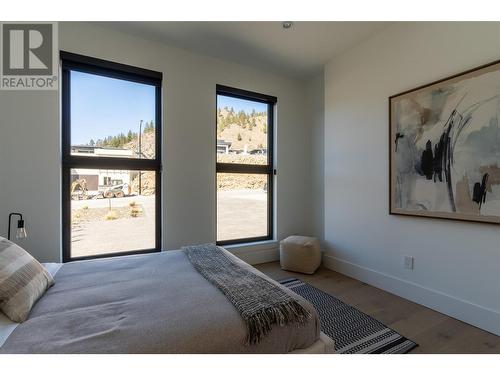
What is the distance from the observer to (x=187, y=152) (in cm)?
284

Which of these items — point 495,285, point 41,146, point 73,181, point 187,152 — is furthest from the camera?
point 187,152

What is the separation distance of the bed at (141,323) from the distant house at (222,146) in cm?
196

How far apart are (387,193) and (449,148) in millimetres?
681

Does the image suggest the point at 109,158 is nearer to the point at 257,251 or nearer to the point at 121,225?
the point at 121,225

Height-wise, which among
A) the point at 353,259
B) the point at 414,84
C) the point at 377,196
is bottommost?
the point at 353,259

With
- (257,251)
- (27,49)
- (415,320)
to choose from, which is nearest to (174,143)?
(27,49)

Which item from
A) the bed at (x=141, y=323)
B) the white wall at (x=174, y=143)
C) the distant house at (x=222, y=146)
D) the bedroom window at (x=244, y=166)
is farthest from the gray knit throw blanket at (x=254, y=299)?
the distant house at (x=222, y=146)

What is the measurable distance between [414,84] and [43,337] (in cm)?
312

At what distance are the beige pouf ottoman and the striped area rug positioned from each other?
62 centimetres

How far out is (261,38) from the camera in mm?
2613

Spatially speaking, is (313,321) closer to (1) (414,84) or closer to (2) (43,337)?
(2) (43,337)

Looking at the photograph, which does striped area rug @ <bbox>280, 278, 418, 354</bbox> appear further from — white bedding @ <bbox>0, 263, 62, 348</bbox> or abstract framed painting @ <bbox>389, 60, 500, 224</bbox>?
white bedding @ <bbox>0, 263, 62, 348</bbox>

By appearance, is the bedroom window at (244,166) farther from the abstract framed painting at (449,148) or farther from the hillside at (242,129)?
the abstract framed painting at (449,148)
